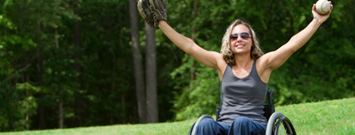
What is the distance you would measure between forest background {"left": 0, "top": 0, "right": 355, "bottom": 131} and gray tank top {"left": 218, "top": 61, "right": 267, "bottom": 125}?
37.5 feet

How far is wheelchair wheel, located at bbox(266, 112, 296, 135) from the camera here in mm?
3609

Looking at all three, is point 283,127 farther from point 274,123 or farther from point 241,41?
point 241,41

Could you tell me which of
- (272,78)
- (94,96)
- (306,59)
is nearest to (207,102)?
(272,78)

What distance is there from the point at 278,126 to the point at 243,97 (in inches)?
13.1

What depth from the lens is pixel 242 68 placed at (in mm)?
4000

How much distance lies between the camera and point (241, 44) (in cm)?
404

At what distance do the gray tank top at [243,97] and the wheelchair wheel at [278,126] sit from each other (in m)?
0.13

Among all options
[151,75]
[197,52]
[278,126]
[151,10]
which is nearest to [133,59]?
[151,75]

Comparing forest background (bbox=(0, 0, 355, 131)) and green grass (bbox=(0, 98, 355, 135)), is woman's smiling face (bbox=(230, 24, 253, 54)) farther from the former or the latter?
forest background (bbox=(0, 0, 355, 131))

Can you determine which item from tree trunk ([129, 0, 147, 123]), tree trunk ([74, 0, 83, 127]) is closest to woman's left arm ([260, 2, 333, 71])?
tree trunk ([129, 0, 147, 123])

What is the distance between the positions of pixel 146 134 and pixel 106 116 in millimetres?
20368

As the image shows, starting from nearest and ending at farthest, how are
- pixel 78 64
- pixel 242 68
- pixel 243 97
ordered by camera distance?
pixel 243 97 < pixel 242 68 < pixel 78 64

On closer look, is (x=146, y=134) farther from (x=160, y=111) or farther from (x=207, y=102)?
(x=160, y=111)

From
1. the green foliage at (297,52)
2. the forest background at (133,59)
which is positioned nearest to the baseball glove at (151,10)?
the forest background at (133,59)
